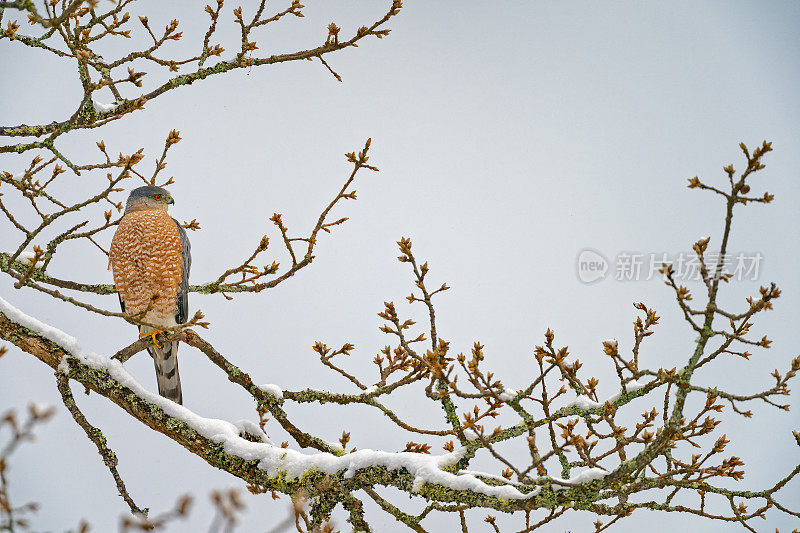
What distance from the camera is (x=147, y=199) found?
520 centimetres

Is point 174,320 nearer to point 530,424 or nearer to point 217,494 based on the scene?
point 530,424

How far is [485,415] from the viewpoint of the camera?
3012 millimetres

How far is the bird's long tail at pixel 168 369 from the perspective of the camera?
200 inches

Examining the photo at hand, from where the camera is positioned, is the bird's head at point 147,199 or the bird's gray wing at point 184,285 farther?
the bird's head at point 147,199

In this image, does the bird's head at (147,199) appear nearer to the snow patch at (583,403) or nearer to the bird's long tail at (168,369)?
the bird's long tail at (168,369)

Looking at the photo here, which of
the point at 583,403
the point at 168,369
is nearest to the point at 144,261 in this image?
the point at 168,369

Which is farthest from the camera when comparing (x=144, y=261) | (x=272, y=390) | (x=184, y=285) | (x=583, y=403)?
(x=184, y=285)

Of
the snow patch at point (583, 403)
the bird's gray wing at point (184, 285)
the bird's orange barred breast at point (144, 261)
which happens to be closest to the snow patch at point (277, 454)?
the snow patch at point (583, 403)

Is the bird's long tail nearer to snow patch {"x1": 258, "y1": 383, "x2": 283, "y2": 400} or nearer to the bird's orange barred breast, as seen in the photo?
the bird's orange barred breast

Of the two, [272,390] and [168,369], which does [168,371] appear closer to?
[168,369]

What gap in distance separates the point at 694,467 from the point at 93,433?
10.6 ft

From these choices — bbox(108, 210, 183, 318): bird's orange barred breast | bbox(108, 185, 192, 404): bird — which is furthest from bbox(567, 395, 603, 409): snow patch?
bbox(108, 210, 183, 318): bird's orange barred breast

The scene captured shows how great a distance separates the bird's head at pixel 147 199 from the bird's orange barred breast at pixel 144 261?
252 mm

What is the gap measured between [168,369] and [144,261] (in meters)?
0.91
